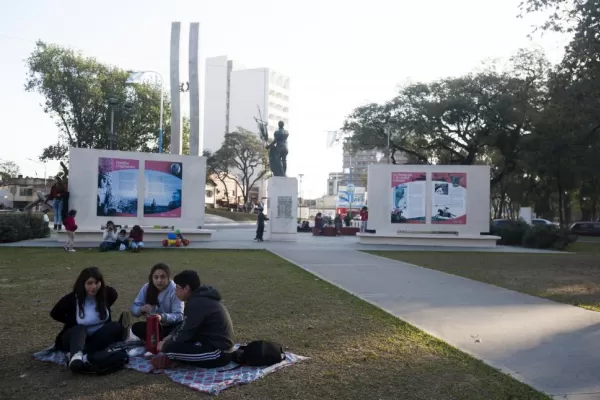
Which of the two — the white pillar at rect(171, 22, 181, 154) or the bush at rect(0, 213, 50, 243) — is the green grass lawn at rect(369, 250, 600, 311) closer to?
the bush at rect(0, 213, 50, 243)

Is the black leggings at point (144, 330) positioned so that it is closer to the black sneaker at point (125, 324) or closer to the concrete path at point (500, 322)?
the black sneaker at point (125, 324)

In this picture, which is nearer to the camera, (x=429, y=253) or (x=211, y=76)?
(x=429, y=253)

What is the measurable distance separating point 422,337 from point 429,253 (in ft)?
43.2

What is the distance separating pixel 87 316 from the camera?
17.3 feet

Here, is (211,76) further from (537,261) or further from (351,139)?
(537,261)

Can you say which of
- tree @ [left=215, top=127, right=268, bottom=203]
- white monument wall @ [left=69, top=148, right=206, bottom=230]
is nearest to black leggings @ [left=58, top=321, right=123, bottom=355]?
white monument wall @ [left=69, top=148, right=206, bottom=230]

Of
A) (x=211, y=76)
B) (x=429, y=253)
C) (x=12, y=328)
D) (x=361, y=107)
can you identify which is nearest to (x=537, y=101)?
(x=361, y=107)

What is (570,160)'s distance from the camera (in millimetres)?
32250

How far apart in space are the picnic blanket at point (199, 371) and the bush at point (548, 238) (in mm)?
20443

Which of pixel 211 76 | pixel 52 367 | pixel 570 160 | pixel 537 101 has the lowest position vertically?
pixel 52 367

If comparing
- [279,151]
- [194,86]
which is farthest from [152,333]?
[194,86]

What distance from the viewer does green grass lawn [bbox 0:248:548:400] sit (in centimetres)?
449

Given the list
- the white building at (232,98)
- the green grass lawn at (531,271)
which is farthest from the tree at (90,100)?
the white building at (232,98)

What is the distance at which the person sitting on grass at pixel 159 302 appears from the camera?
5.60m
